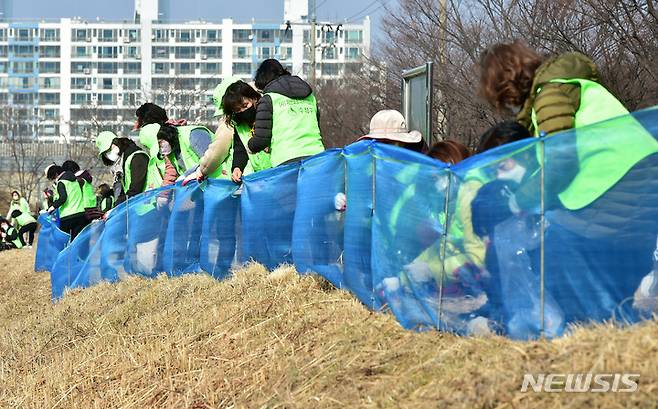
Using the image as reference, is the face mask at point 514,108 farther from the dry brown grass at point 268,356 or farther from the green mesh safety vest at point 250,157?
the green mesh safety vest at point 250,157

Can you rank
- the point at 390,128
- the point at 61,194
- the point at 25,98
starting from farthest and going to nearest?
1. the point at 25,98
2. the point at 61,194
3. the point at 390,128

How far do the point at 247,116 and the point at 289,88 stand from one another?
2.70 feet

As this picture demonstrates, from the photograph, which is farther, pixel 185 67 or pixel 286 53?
pixel 185 67

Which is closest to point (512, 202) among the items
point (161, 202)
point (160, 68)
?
point (161, 202)

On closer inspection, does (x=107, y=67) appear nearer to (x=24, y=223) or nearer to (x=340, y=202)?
(x=24, y=223)

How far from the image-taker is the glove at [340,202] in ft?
23.1

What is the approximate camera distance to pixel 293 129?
28.1ft

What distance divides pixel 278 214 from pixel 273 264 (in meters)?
0.38

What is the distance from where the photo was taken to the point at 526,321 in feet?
16.8

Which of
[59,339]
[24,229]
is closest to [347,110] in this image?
[24,229]

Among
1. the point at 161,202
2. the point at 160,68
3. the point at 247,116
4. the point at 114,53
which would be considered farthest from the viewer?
the point at 114,53

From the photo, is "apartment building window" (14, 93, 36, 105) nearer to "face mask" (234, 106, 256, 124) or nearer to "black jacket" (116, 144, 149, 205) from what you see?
"black jacket" (116, 144, 149, 205)

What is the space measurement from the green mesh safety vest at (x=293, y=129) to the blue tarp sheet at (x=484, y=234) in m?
0.62

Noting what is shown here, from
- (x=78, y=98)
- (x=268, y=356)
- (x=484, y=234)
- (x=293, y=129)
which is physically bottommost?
(x=268, y=356)
